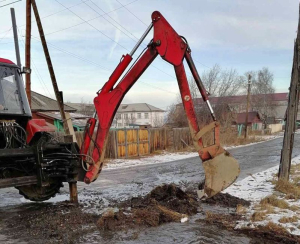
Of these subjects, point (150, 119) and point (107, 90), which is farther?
point (150, 119)

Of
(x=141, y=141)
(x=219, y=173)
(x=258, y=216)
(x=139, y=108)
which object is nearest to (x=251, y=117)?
(x=139, y=108)

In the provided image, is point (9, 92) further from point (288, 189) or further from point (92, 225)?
point (288, 189)

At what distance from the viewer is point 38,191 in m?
6.60

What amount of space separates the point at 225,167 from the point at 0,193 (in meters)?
6.24

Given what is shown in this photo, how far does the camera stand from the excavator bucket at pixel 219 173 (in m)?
5.17

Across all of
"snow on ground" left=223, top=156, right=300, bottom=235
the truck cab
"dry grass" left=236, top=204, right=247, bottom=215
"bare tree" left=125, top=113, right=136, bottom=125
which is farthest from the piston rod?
"bare tree" left=125, top=113, right=136, bottom=125

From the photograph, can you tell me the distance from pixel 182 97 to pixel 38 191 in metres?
3.68

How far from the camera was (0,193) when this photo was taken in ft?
27.2

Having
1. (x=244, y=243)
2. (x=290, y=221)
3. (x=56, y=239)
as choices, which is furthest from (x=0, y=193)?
(x=290, y=221)

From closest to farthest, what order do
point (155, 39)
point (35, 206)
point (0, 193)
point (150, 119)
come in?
1. point (155, 39)
2. point (35, 206)
3. point (0, 193)
4. point (150, 119)

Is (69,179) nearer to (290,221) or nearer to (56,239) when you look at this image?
(56,239)

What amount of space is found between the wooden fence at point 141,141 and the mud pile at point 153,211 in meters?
10.5

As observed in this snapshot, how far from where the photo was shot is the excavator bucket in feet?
17.0

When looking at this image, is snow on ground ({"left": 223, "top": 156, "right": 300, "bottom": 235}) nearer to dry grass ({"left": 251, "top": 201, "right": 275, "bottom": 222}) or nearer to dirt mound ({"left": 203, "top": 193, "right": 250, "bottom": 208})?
dry grass ({"left": 251, "top": 201, "right": 275, "bottom": 222})
